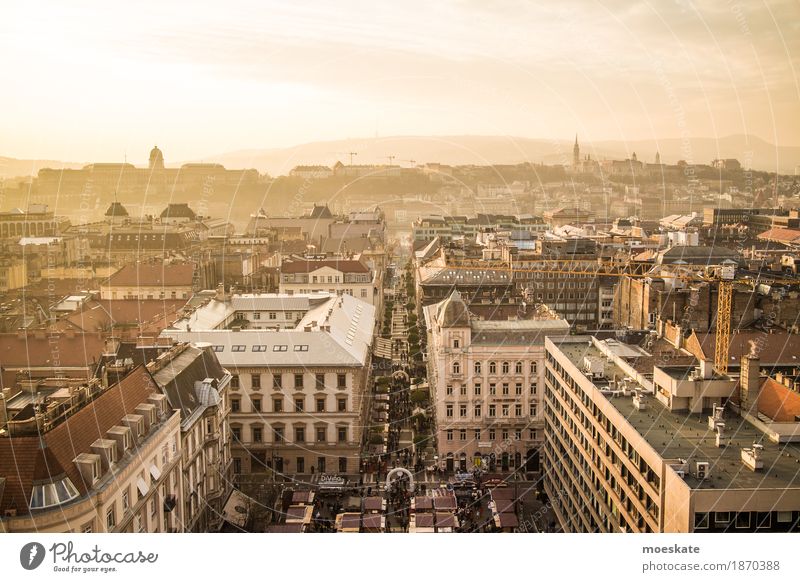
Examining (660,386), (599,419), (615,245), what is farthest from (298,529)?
(615,245)

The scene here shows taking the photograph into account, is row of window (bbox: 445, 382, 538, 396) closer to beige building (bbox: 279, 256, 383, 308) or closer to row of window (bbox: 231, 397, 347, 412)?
row of window (bbox: 231, 397, 347, 412)

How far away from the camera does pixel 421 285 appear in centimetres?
1589

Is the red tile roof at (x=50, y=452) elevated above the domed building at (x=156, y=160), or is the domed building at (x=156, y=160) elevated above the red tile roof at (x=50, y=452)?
the domed building at (x=156, y=160)

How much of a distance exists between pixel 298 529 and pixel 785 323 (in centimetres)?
697

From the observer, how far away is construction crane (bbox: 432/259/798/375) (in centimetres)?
794

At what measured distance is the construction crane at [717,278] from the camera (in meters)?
7.94

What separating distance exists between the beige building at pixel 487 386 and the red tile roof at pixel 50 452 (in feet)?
16.3

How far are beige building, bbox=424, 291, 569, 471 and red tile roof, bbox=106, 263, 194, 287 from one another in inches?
264

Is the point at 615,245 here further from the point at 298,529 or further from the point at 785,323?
the point at 298,529

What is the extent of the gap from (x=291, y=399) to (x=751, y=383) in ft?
16.4

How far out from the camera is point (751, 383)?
5.77m

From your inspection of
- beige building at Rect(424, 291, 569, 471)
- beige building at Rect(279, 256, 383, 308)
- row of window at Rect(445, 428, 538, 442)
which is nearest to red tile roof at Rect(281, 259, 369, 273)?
beige building at Rect(279, 256, 383, 308)

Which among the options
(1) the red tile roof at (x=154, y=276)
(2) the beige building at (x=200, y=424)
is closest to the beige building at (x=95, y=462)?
(2) the beige building at (x=200, y=424)

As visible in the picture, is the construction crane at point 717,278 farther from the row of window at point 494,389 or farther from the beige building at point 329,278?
the row of window at point 494,389
